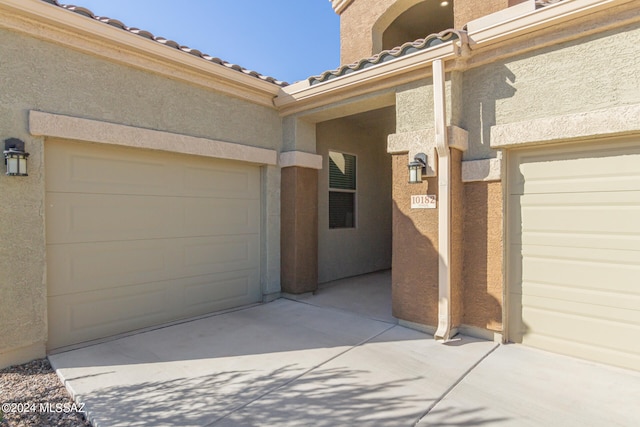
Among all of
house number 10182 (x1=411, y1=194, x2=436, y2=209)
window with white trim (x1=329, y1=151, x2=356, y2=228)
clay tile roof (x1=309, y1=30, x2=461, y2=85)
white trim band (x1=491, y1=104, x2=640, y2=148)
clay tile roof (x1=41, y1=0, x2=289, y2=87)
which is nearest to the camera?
white trim band (x1=491, y1=104, x2=640, y2=148)

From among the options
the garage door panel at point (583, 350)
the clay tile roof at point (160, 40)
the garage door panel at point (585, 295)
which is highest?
the clay tile roof at point (160, 40)

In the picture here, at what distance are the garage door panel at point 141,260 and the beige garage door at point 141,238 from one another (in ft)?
0.04

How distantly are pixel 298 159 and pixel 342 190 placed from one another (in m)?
2.24

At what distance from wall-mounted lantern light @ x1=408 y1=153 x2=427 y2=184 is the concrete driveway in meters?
2.21

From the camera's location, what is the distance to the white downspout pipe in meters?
4.74

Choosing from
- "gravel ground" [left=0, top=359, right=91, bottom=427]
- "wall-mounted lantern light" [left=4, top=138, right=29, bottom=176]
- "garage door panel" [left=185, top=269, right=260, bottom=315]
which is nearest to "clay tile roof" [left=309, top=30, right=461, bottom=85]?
"garage door panel" [left=185, top=269, right=260, bottom=315]

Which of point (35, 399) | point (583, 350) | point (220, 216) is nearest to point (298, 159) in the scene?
point (220, 216)

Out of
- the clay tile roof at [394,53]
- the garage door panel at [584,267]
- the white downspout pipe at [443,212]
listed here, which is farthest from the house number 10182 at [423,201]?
the clay tile roof at [394,53]

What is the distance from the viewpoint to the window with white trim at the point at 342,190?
8.65 meters

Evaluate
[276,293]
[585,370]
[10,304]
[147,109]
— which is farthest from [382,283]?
[10,304]

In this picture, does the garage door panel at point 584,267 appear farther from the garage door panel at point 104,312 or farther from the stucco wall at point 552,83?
the garage door panel at point 104,312

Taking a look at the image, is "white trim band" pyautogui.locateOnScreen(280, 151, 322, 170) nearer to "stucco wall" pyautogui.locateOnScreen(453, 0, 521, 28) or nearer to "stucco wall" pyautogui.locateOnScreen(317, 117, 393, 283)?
"stucco wall" pyautogui.locateOnScreen(317, 117, 393, 283)

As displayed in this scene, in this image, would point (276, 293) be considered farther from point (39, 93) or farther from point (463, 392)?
point (39, 93)

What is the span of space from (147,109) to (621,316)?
6.66 meters
